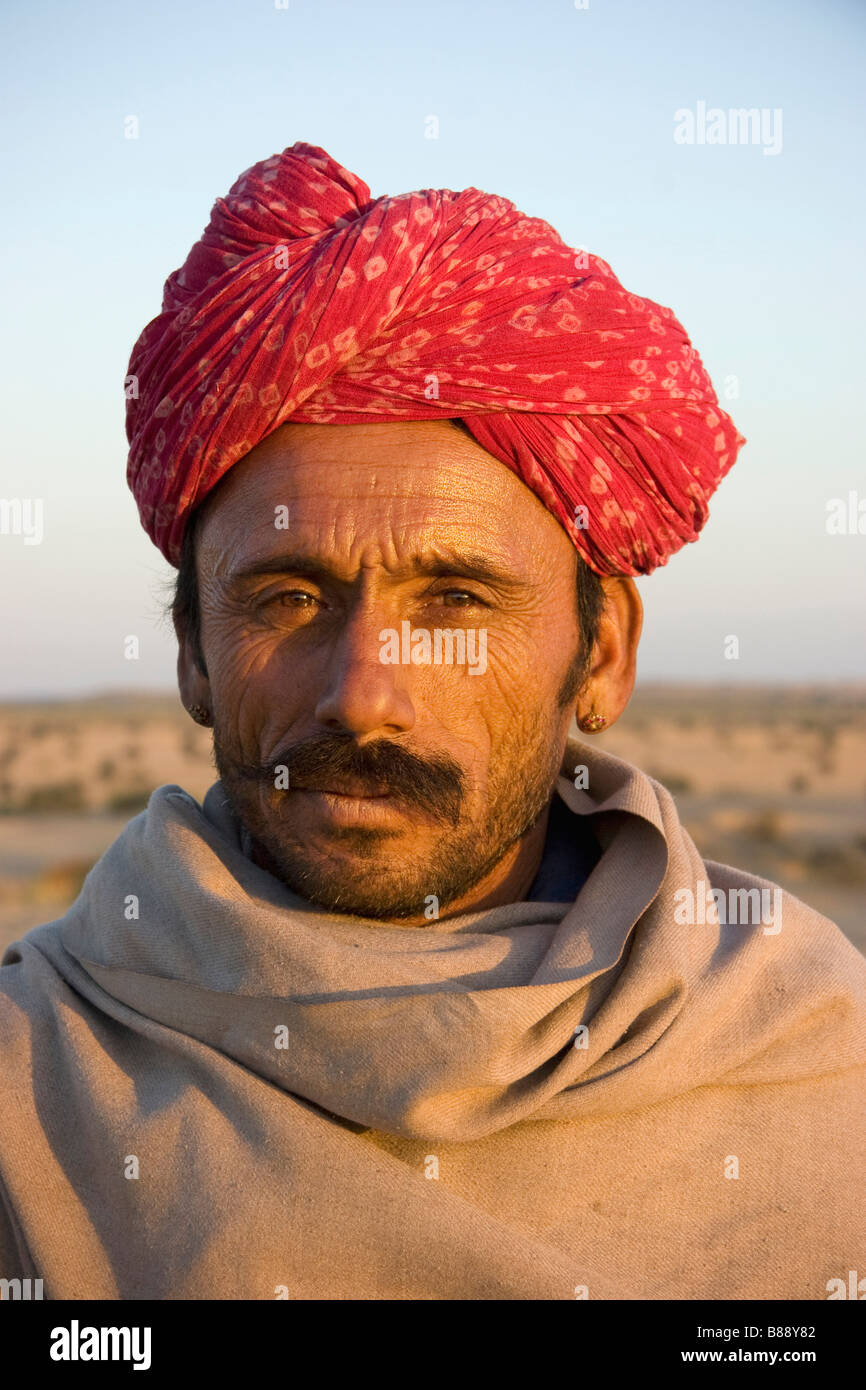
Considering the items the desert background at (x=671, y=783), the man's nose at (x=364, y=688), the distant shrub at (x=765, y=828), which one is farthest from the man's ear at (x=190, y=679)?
the distant shrub at (x=765, y=828)

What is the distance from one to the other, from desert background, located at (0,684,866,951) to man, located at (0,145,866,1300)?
11.7 metres

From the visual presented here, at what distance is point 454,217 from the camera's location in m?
3.37

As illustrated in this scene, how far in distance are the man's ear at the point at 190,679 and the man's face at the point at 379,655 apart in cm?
30

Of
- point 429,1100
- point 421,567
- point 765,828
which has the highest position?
point 765,828

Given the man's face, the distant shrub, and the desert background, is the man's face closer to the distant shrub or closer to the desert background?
the desert background

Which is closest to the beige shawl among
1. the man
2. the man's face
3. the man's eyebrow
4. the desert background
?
the man

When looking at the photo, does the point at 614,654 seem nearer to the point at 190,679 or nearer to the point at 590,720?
the point at 590,720

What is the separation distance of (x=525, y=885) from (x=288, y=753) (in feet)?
2.68

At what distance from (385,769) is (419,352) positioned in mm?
955

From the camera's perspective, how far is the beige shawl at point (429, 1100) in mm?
2879

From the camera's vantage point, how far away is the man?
2.96 meters

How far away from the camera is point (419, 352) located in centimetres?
324

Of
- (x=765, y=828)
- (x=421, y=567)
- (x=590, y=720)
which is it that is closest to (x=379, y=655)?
(x=421, y=567)
